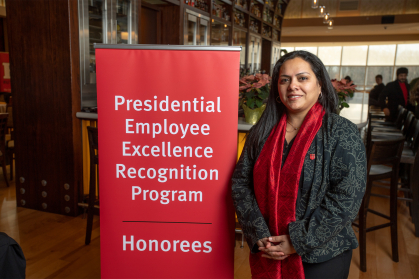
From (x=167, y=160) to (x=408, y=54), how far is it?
14862 mm

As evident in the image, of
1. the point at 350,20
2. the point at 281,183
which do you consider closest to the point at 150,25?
the point at 281,183

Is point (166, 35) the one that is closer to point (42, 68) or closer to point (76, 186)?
point (42, 68)

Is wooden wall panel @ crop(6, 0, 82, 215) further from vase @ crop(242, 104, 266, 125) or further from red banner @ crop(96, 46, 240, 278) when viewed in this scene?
red banner @ crop(96, 46, 240, 278)

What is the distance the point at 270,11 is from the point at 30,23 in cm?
703

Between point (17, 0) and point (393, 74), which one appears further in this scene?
point (393, 74)

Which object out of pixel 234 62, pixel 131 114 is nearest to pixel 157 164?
pixel 131 114

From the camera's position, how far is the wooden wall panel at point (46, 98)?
3.19 metres

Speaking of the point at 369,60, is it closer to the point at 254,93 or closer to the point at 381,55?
the point at 381,55

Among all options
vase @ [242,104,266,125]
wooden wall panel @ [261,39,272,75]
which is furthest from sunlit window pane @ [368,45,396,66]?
vase @ [242,104,266,125]

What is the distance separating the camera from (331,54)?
14539 mm

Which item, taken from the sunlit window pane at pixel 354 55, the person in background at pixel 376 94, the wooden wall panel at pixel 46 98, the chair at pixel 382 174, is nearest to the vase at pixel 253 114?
the chair at pixel 382 174

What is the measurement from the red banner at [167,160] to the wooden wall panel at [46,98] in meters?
1.91

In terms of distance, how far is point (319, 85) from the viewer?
4.42 ft

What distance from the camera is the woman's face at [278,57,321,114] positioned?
130 centimetres
